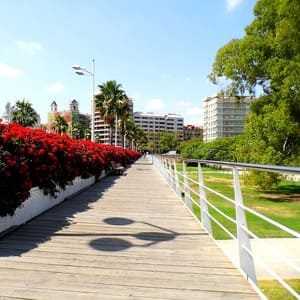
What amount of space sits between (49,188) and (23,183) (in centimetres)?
238

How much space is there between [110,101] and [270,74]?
31.3 meters

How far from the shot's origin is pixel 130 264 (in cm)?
477

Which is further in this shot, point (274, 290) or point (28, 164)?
point (28, 164)

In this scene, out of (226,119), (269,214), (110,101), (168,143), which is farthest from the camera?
(226,119)

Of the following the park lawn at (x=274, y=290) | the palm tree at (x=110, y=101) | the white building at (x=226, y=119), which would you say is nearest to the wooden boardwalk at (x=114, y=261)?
the park lawn at (x=274, y=290)

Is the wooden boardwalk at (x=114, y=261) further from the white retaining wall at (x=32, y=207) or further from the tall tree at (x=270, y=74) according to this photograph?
the tall tree at (x=270, y=74)

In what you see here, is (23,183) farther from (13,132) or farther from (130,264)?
(130,264)

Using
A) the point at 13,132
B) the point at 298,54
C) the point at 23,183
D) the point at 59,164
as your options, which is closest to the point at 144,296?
the point at 23,183

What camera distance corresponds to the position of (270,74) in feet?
74.2

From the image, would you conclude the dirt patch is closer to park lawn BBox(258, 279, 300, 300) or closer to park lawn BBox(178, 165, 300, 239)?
park lawn BBox(178, 165, 300, 239)

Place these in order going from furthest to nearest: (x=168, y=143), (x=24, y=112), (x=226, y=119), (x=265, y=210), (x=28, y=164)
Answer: (x=226, y=119), (x=168, y=143), (x=24, y=112), (x=265, y=210), (x=28, y=164)

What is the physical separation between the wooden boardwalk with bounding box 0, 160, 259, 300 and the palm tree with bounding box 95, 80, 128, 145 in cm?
4417

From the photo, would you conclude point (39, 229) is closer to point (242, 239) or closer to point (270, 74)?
point (242, 239)

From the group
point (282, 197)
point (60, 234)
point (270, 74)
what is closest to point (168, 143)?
point (282, 197)
